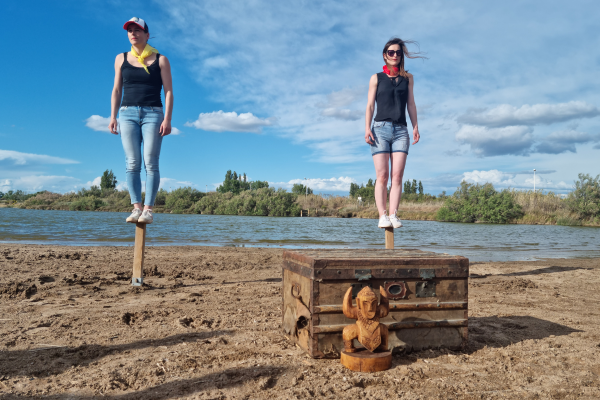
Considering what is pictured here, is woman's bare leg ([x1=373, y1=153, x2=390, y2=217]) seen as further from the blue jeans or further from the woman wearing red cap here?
the blue jeans

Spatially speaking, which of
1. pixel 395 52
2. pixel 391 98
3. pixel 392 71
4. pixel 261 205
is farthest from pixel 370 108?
pixel 261 205

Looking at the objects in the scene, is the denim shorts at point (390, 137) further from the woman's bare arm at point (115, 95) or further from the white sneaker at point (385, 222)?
the woman's bare arm at point (115, 95)

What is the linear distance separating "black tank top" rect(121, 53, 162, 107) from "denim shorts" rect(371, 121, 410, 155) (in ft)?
9.34

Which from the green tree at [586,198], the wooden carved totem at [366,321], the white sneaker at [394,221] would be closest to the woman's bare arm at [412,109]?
the white sneaker at [394,221]

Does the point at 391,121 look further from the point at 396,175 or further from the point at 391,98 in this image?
the point at 396,175

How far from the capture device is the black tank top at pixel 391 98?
4.59 m

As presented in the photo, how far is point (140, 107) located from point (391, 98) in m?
3.17

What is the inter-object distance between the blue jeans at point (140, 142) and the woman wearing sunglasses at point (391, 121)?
2.68 meters

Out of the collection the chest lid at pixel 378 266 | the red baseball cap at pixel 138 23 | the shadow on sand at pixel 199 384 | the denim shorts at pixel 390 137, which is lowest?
the shadow on sand at pixel 199 384

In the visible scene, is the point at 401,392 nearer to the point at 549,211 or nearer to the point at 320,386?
the point at 320,386

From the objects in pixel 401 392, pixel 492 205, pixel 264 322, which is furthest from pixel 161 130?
pixel 492 205

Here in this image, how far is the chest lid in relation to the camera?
2422 mm

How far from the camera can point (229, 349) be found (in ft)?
8.68

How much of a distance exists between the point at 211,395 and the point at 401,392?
1.02 metres
